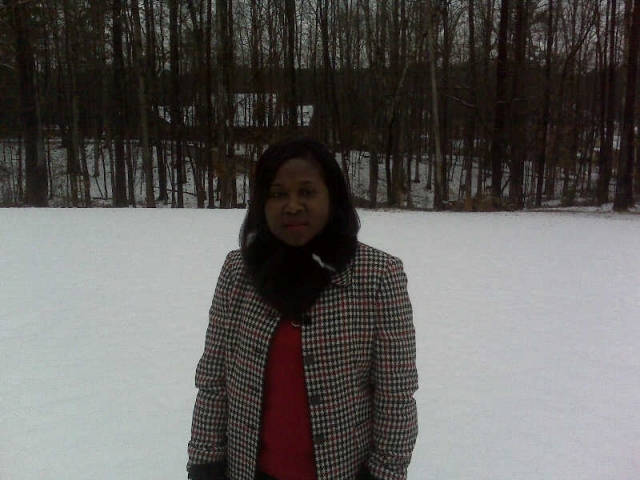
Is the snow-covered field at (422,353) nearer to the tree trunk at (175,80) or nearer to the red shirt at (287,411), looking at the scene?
the red shirt at (287,411)

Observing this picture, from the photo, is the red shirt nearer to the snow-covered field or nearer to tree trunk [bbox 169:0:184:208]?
the snow-covered field

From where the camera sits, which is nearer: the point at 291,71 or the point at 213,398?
the point at 213,398

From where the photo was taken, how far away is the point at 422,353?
199 inches

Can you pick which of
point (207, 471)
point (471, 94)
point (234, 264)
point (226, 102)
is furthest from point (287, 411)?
point (471, 94)

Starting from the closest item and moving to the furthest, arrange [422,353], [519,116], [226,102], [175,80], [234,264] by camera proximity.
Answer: [234,264], [422,353], [226,102], [175,80], [519,116]

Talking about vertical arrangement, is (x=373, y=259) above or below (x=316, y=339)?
above

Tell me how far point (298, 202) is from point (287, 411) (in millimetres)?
572

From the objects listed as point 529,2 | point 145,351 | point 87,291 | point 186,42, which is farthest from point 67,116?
point 145,351

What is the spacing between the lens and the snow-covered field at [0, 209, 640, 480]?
3.34m

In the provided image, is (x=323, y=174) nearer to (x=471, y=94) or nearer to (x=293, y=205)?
(x=293, y=205)

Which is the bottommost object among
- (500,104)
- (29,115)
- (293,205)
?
(293,205)

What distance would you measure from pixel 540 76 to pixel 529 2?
4.85m

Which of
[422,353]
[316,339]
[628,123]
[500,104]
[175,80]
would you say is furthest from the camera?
[175,80]

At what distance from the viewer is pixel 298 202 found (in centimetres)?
150
